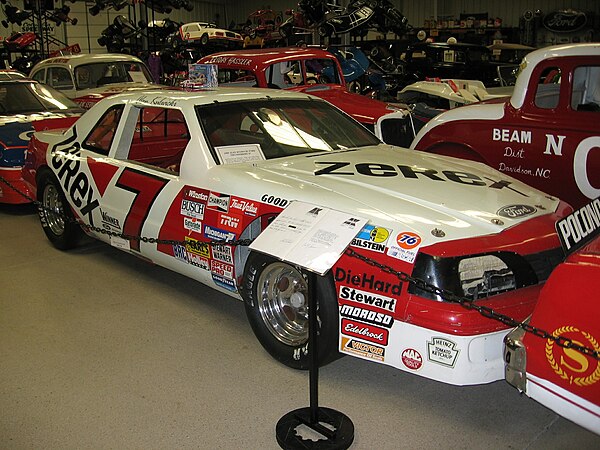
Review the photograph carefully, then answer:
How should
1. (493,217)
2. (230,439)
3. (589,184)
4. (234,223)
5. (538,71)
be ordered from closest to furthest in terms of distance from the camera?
1. (230,439)
2. (493,217)
3. (234,223)
4. (589,184)
5. (538,71)

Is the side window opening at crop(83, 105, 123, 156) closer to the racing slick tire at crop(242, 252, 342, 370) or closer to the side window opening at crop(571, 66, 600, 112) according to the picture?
the racing slick tire at crop(242, 252, 342, 370)

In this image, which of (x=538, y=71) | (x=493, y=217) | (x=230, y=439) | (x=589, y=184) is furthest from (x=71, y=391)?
(x=538, y=71)

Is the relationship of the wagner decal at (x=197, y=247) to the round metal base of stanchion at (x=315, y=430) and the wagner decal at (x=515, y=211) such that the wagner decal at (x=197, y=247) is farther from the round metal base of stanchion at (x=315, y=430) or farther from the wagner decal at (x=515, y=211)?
the wagner decal at (x=515, y=211)

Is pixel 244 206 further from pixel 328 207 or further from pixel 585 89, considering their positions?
pixel 585 89

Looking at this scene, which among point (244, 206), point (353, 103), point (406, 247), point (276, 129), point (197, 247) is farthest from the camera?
point (353, 103)

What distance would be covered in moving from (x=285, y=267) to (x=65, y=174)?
2.75 meters

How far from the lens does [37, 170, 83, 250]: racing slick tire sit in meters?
5.69

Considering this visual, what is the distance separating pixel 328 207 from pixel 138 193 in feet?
5.69

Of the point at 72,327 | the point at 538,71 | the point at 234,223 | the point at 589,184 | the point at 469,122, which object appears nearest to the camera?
the point at 234,223

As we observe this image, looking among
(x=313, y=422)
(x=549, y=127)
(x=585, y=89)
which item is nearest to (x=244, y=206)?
(x=313, y=422)

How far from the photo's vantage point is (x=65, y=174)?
548cm

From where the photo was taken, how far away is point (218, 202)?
399cm

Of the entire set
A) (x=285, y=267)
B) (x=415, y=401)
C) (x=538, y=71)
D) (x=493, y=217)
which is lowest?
(x=415, y=401)

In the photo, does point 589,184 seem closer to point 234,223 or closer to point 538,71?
point 538,71
